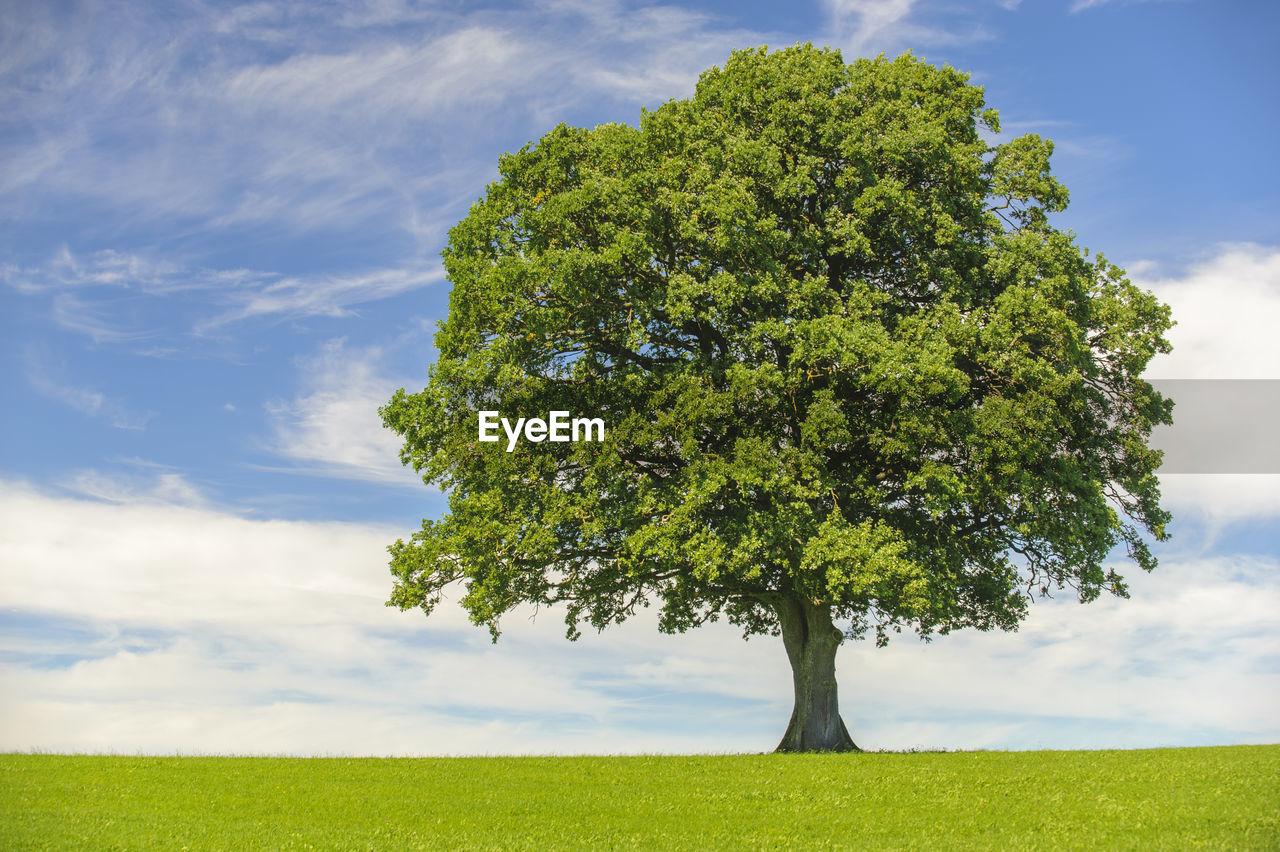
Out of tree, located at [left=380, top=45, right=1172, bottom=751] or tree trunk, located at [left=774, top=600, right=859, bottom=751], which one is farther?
tree trunk, located at [left=774, top=600, right=859, bottom=751]

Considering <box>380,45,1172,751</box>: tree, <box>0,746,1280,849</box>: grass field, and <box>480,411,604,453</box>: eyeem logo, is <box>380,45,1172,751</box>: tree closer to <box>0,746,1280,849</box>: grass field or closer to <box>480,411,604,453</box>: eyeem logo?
<box>480,411,604,453</box>: eyeem logo

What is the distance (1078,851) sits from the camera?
15.3m

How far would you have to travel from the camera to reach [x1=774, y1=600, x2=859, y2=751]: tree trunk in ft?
90.9

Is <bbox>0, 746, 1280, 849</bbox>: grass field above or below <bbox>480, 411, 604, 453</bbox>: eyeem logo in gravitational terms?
below

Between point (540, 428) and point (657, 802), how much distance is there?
10.7 metres

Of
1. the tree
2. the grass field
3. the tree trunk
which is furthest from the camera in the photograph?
the tree trunk

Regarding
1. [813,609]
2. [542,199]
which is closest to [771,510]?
[813,609]

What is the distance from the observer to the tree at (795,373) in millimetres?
24844

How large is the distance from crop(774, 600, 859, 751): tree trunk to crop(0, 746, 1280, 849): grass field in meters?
2.91

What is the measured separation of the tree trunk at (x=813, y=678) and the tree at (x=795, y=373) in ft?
0.28

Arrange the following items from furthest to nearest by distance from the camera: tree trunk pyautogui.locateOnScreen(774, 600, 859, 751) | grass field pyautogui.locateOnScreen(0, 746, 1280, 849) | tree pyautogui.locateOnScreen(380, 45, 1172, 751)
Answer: tree trunk pyautogui.locateOnScreen(774, 600, 859, 751) < tree pyautogui.locateOnScreen(380, 45, 1172, 751) < grass field pyautogui.locateOnScreen(0, 746, 1280, 849)

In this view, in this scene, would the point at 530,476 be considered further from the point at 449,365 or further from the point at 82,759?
the point at 82,759

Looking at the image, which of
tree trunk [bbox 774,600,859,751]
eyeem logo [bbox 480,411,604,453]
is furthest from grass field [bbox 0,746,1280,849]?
eyeem logo [bbox 480,411,604,453]

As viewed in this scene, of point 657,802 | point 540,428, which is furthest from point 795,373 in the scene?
point 657,802
